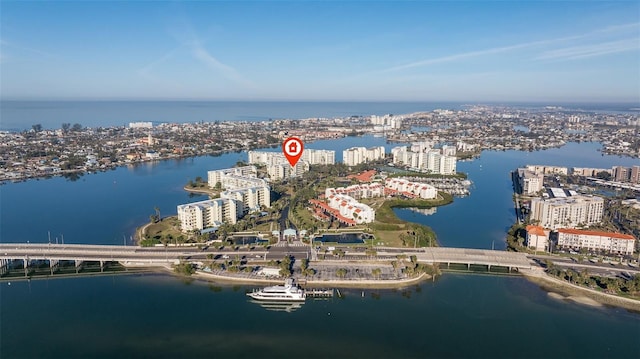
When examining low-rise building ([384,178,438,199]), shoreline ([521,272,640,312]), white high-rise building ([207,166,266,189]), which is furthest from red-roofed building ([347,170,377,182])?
shoreline ([521,272,640,312])

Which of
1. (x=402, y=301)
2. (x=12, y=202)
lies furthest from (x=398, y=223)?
(x=12, y=202)

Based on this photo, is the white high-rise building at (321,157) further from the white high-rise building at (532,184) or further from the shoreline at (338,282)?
the shoreline at (338,282)

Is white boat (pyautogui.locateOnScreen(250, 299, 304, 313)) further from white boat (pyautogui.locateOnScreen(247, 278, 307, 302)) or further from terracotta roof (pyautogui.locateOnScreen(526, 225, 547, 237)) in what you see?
terracotta roof (pyautogui.locateOnScreen(526, 225, 547, 237))

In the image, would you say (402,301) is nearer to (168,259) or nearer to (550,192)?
(168,259)

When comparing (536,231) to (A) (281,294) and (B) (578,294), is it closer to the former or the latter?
(B) (578,294)

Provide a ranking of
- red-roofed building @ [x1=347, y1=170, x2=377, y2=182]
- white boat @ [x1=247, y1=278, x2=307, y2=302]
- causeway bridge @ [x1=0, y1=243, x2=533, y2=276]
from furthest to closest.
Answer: red-roofed building @ [x1=347, y1=170, x2=377, y2=182], causeway bridge @ [x1=0, y1=243, x2=533, y2=276], white boat @ [x1=247, y1=278, x2=307, y2=302]

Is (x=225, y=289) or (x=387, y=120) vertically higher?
(x=387, y=120)

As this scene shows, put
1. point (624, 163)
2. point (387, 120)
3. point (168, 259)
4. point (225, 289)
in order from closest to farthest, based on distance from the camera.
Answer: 1. point (225, 289)
2. point (168, 259)
3. point (624, 163)
4. point (387, 120)
